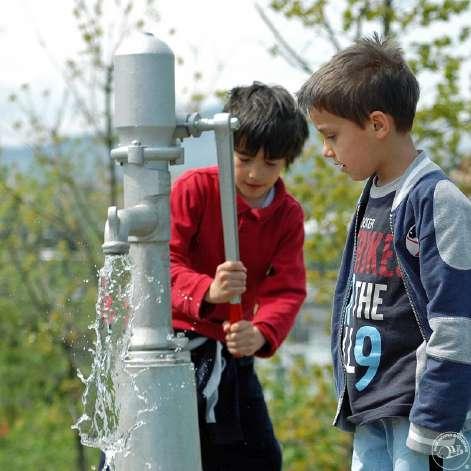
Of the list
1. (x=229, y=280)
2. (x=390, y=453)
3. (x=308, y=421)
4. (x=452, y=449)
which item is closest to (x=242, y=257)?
(x=229, y=280)

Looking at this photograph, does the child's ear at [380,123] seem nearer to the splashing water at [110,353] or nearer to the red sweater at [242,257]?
the splashing water at [110,353]

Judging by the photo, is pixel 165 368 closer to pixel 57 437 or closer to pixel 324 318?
pixel 324 318

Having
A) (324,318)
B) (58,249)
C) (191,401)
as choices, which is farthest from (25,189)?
(191,401)

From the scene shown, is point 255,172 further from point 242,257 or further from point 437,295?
point 437,295

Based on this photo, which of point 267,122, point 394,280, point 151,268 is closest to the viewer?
point 394,280

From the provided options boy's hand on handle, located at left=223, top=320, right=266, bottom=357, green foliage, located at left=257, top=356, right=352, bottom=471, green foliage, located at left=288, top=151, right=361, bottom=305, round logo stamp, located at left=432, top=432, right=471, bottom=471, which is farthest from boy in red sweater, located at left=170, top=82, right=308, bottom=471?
green foliage, located at left=257, top=356, right=352, bottom=471

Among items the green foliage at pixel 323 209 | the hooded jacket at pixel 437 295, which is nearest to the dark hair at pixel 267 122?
the hooded jacket at pixel 437 295

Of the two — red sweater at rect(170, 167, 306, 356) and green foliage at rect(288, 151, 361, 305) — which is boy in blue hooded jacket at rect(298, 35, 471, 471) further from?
green foliage at rect(288, 151, 361, 305)

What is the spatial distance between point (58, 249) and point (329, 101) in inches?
173

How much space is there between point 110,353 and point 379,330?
0.61 m

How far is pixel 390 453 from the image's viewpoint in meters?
2.30

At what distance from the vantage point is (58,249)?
6.58 meters

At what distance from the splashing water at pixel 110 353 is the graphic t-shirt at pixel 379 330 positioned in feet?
1.51

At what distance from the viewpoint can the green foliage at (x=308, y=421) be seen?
5.71m
